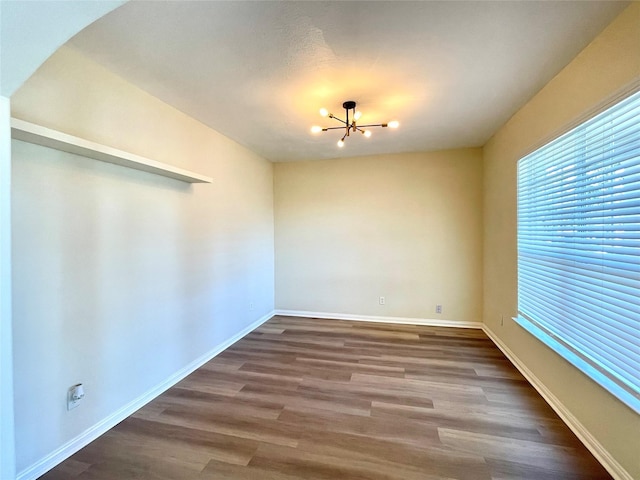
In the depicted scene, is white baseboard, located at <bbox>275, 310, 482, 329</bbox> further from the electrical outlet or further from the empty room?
the electrical outlet

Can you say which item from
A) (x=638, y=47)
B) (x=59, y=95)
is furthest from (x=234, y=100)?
(x=638, y=47)

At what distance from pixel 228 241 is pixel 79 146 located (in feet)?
6.74

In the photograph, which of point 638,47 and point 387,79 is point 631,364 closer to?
point 638,47

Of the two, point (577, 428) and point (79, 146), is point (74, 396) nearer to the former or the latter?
point (79, 146)

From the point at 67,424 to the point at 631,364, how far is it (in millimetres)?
3474

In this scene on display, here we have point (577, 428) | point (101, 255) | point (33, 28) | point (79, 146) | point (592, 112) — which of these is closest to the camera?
point (33, 28)

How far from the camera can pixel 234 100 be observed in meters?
2.58

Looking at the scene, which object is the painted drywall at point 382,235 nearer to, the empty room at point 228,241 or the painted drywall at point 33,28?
the empty room at point 228,241

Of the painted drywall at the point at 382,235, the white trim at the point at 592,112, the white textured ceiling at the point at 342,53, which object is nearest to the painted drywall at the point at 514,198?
the white trim at the point at 592,112

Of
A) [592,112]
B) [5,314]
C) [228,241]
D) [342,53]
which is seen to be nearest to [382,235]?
[228,241]

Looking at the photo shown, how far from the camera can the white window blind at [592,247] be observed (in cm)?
156

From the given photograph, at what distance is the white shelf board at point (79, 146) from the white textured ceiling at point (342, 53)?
664 millimetres

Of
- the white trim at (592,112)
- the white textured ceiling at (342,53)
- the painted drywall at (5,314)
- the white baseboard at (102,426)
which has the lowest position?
→ the white baseboard at (102,426)

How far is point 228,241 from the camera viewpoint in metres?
3.65
